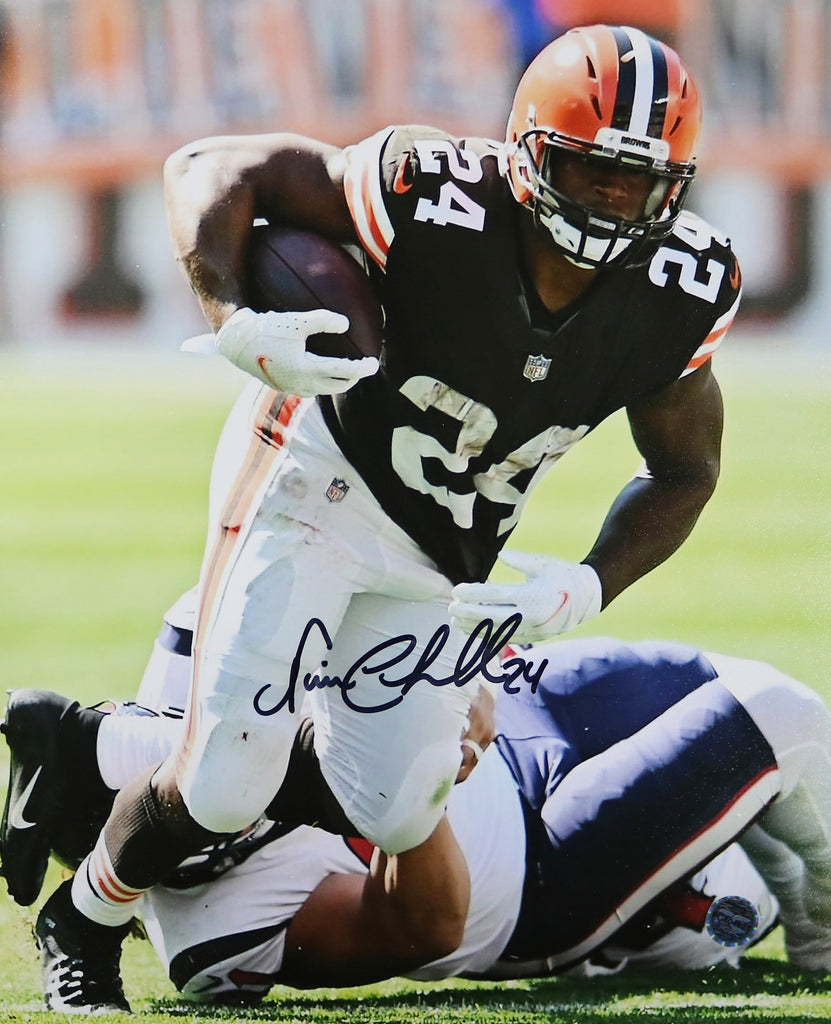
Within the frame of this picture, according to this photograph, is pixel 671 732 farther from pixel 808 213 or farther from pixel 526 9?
pixel 808 213

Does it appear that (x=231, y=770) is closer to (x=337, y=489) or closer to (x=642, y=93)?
(x=337, y=489)

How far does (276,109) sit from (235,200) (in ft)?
32.6

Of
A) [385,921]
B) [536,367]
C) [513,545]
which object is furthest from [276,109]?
[385,921]

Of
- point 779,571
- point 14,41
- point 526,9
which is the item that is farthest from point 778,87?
point 779,571

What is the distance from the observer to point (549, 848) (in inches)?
89.0

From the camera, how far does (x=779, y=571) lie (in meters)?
4.83

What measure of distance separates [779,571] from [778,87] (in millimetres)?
8171

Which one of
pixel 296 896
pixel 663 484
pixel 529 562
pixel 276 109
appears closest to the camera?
pixel 529 562

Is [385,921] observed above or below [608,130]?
below

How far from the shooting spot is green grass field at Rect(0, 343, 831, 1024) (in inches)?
86.0

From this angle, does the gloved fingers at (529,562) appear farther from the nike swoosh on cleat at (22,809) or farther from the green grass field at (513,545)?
the nike swoosh on cleat at (22,809)

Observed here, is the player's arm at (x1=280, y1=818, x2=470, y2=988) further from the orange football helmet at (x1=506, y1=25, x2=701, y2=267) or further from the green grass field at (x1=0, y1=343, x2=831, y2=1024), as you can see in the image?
the orange football helmet at (x1=506, y1=25, x2=701, y2=267)

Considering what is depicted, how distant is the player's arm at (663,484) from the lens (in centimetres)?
226
